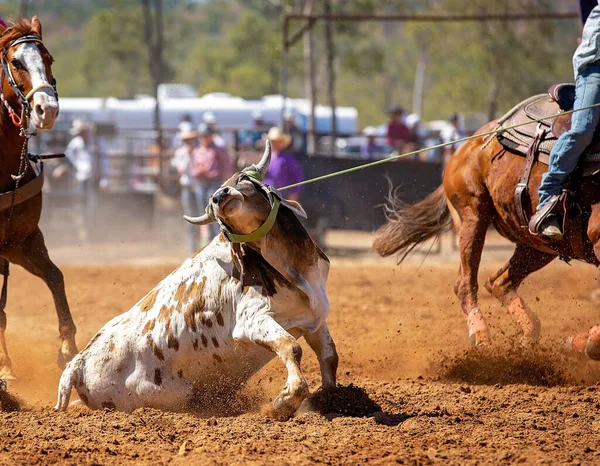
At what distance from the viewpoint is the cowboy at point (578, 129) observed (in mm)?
5320

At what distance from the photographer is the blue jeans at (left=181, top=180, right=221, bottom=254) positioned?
12.6 m

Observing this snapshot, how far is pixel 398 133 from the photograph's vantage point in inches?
617

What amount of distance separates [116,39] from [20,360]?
102 ft

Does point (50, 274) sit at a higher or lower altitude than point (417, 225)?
lower

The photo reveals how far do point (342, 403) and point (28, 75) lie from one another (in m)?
2.71

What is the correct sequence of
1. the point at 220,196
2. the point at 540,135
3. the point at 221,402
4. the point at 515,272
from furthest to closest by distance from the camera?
the point at 515,272
the point at 540,135
the point at 221,402
the point at 220,196

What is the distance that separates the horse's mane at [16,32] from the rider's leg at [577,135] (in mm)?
3347

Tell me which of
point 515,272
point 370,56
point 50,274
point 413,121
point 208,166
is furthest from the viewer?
point 370,56

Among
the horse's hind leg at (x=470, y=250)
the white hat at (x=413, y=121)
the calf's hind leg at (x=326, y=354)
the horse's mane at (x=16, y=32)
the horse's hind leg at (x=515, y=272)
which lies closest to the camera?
the calf's hind leg at (x=326, y=354)

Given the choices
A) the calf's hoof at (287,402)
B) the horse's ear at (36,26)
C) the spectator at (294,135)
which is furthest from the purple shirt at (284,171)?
the calf's hoof at (287,402)

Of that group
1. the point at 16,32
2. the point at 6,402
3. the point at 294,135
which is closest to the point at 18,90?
the point at 16,32

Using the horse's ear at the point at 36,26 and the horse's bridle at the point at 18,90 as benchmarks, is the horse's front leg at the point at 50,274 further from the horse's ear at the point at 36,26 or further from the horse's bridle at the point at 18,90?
the horse's ear at the point at 36,26

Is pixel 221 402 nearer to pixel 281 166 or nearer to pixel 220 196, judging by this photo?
pixel 220 196

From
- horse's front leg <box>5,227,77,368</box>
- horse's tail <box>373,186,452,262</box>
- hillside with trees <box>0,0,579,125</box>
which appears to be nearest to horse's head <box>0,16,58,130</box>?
hillside with trees <box>0,0,579,125</box>
